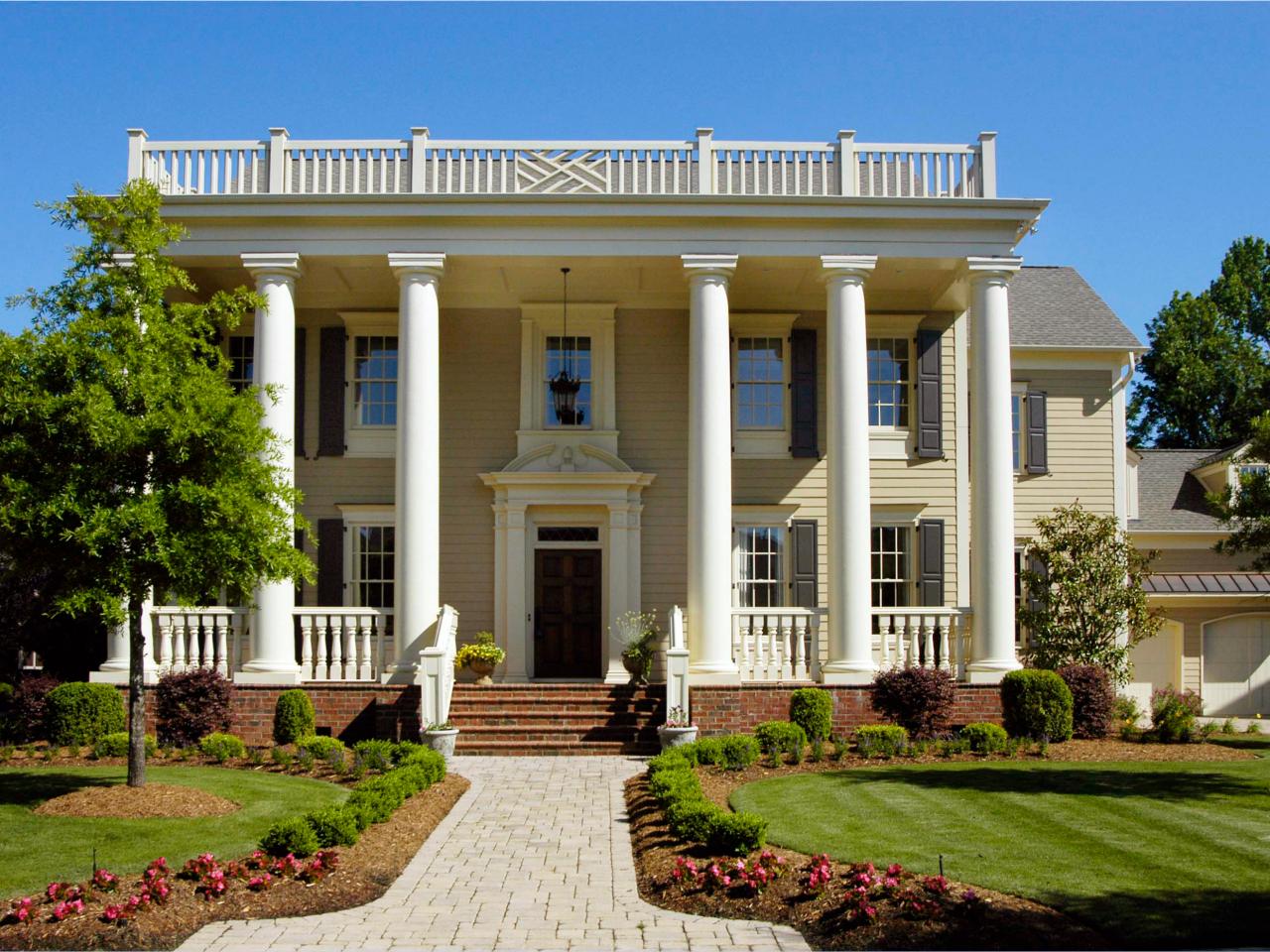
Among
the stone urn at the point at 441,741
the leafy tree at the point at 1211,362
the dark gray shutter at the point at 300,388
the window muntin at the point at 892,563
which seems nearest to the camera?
the stone urn at the point at 441,741

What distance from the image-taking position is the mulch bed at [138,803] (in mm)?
12391

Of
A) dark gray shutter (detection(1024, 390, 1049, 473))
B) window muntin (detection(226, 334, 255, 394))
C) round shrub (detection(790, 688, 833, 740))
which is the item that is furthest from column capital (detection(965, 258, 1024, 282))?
window muntin (detection(226, 334, 255, 394))

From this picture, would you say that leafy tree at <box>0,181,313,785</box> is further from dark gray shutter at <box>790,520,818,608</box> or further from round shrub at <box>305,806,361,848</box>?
dark gray shutter at <box>790,520,818,608</box>

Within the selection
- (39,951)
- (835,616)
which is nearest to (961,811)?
(835,616)

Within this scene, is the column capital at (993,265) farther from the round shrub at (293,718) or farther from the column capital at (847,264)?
the round shrub at (293,718)

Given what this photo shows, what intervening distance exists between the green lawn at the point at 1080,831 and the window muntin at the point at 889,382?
7882 millimetres

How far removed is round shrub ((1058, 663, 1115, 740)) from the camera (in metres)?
18.7

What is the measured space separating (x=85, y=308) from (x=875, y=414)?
543 inches

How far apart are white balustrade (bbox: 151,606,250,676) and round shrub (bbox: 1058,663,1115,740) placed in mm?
12496

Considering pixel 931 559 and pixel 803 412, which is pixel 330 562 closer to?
pixel 803 412

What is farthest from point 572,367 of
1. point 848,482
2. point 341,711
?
point 341,711

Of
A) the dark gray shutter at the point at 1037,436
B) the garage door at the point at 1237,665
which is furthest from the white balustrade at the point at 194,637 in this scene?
the garage door at the point at 1237,665

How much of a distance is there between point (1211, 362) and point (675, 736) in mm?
37146

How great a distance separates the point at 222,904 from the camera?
363 inches
